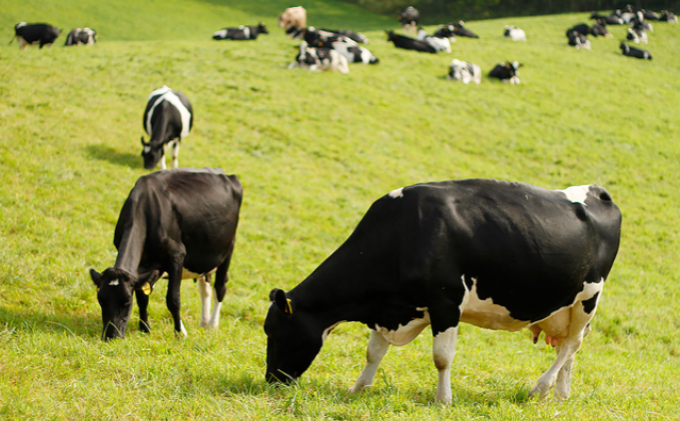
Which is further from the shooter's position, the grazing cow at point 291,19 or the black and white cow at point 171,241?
the grazing cow at point 291,19

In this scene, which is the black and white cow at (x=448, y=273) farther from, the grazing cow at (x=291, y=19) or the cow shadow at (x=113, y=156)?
the grazing cow at (x=291, y=19)

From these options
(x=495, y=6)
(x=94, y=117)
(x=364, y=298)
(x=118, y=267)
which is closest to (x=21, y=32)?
(x=94, y=117)

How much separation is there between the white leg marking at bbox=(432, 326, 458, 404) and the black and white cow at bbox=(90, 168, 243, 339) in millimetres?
3106

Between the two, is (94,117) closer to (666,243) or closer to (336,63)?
(336,63)

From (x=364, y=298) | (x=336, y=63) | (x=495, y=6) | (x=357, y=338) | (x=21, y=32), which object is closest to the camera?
(x=364, y=298)

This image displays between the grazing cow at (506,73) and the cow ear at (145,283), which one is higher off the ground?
the grazing cow at (506,73)

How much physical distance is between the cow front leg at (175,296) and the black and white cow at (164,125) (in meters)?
6.37

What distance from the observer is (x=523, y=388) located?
5242mm

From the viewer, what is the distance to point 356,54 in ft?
78.8

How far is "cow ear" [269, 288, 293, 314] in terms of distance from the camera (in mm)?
4801

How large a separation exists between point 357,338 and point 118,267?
3292 millimetres

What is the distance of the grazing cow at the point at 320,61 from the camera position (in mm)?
22373

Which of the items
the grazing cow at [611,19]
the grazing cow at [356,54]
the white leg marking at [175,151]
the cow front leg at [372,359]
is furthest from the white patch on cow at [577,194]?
the grazing cow at [611,19]

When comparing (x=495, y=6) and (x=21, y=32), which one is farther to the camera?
(x=495, y=6)
